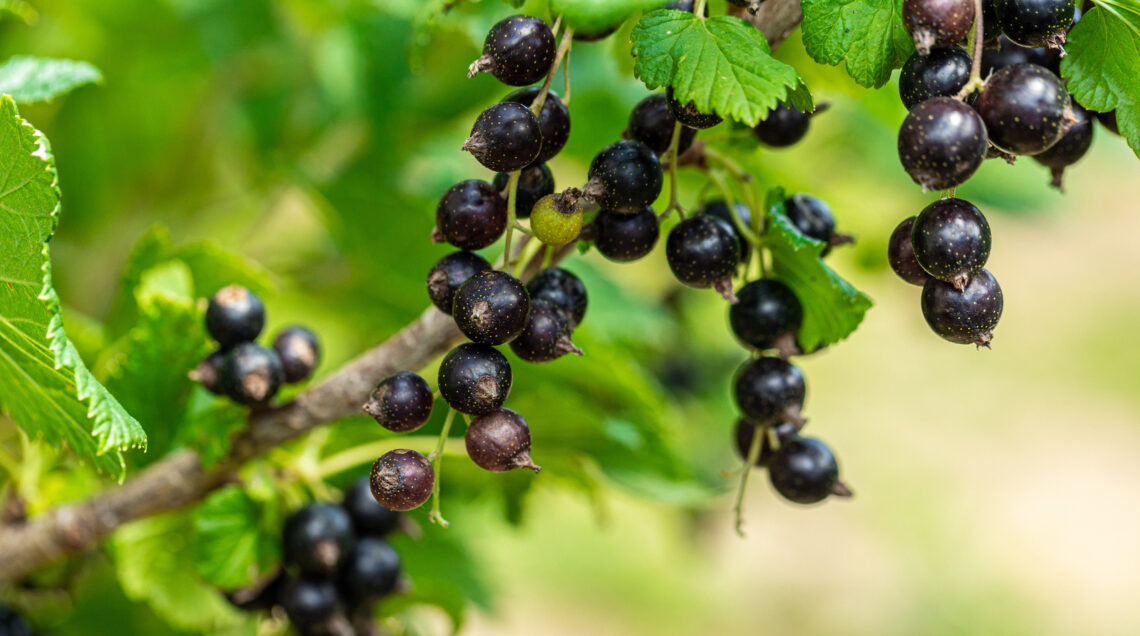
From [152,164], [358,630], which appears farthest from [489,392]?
[152,164]

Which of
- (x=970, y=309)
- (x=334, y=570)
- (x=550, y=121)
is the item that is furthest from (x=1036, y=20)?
(x=334, y=570)

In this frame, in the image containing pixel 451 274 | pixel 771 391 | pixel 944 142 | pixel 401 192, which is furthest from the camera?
pixel 401 192

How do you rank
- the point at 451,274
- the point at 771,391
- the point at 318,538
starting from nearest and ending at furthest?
the point at 451,274
the point at 771,391
the point at 318,538

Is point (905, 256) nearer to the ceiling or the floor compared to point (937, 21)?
nearer to the floor

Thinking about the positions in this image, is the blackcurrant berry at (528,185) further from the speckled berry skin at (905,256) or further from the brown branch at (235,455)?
the speckled berry skin at (905,256)

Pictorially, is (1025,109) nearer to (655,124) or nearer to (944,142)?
(944,142)
